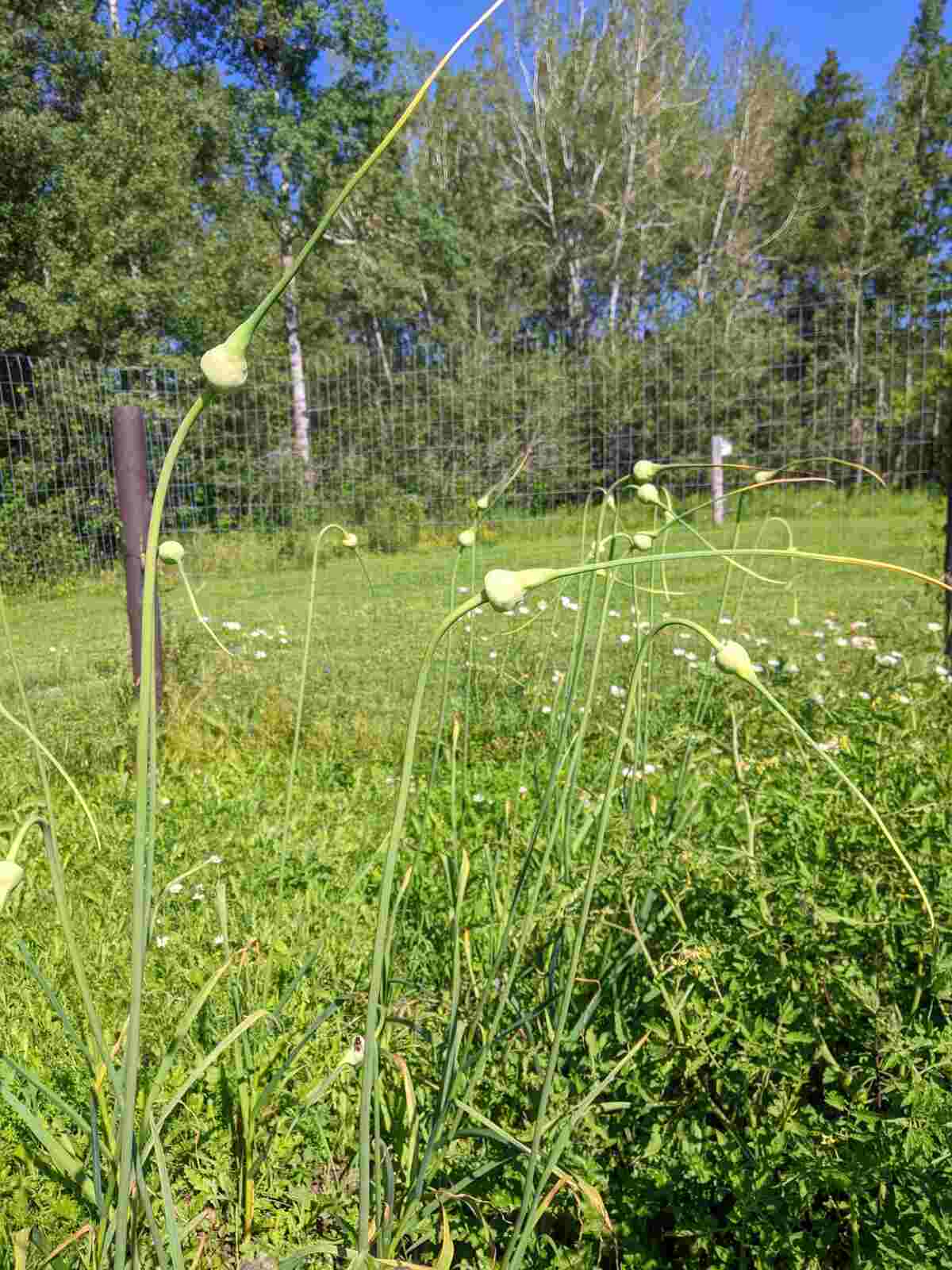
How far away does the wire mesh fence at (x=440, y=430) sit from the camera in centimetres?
484

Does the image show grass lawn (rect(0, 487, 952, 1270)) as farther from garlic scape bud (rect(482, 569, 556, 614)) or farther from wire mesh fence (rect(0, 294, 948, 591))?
wire mesh fence (rect(0, 294, 948, 591))

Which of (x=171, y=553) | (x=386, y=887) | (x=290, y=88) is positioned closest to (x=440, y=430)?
(x=171, y=553)

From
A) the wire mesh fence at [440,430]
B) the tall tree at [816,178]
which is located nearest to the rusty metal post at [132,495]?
the wire mesh fence at [440,430]

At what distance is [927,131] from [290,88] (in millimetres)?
14353

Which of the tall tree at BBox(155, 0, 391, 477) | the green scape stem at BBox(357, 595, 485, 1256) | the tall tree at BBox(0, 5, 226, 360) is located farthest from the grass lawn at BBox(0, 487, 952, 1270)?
the tall tree at BBox(155, 0, 391, 477)

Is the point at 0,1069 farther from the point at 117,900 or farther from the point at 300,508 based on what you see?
the point at 300,508

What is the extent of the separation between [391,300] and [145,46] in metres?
5.67

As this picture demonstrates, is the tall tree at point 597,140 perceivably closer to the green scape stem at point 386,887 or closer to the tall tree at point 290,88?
the tall tree at point 290,88

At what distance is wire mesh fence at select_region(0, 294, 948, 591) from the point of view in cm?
484

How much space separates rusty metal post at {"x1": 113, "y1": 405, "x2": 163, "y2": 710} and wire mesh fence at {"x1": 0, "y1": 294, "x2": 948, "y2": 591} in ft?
6.71

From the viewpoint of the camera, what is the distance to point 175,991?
1.28 metres

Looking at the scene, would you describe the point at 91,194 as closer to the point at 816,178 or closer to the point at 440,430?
the point at 440,430

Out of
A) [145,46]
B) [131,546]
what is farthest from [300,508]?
[145,46]

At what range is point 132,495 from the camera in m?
2.53
